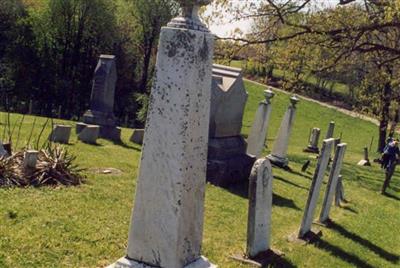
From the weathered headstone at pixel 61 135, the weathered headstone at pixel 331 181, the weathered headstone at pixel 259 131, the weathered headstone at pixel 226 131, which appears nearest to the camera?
the weathered headstone at pixel 331 181

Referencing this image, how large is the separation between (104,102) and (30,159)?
8.98 meters

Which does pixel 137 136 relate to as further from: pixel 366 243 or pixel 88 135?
pixel 366 243

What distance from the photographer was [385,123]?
2852 centimetres

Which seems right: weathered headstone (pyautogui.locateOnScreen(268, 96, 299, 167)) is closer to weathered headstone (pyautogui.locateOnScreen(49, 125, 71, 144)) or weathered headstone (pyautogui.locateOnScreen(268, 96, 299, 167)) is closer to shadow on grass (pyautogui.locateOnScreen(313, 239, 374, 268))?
weathered headstone (pyautogui.locateOnScreen(49, 125, 71, 144))

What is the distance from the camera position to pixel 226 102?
12.8 m

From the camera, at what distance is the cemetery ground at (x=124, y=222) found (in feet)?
21.5

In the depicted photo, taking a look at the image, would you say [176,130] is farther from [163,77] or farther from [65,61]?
[65,61]

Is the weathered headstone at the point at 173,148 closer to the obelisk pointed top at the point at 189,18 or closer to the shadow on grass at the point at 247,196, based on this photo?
the obelisk pointed top at the point at 189,18

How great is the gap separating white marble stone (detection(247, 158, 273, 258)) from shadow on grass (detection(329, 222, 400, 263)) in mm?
2757

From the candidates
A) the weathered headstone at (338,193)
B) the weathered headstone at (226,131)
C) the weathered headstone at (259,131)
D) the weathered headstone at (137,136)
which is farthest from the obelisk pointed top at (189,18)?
the weathered headstone at (137,136)

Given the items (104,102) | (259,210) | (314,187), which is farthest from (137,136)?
(259,210)

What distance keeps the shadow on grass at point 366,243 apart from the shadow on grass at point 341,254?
827mm

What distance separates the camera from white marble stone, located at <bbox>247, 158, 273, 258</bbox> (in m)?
7.58

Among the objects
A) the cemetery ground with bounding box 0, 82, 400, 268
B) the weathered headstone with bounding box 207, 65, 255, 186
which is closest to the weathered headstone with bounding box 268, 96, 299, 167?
the cemetery ground with bounding box 0, 82, 400, 268
